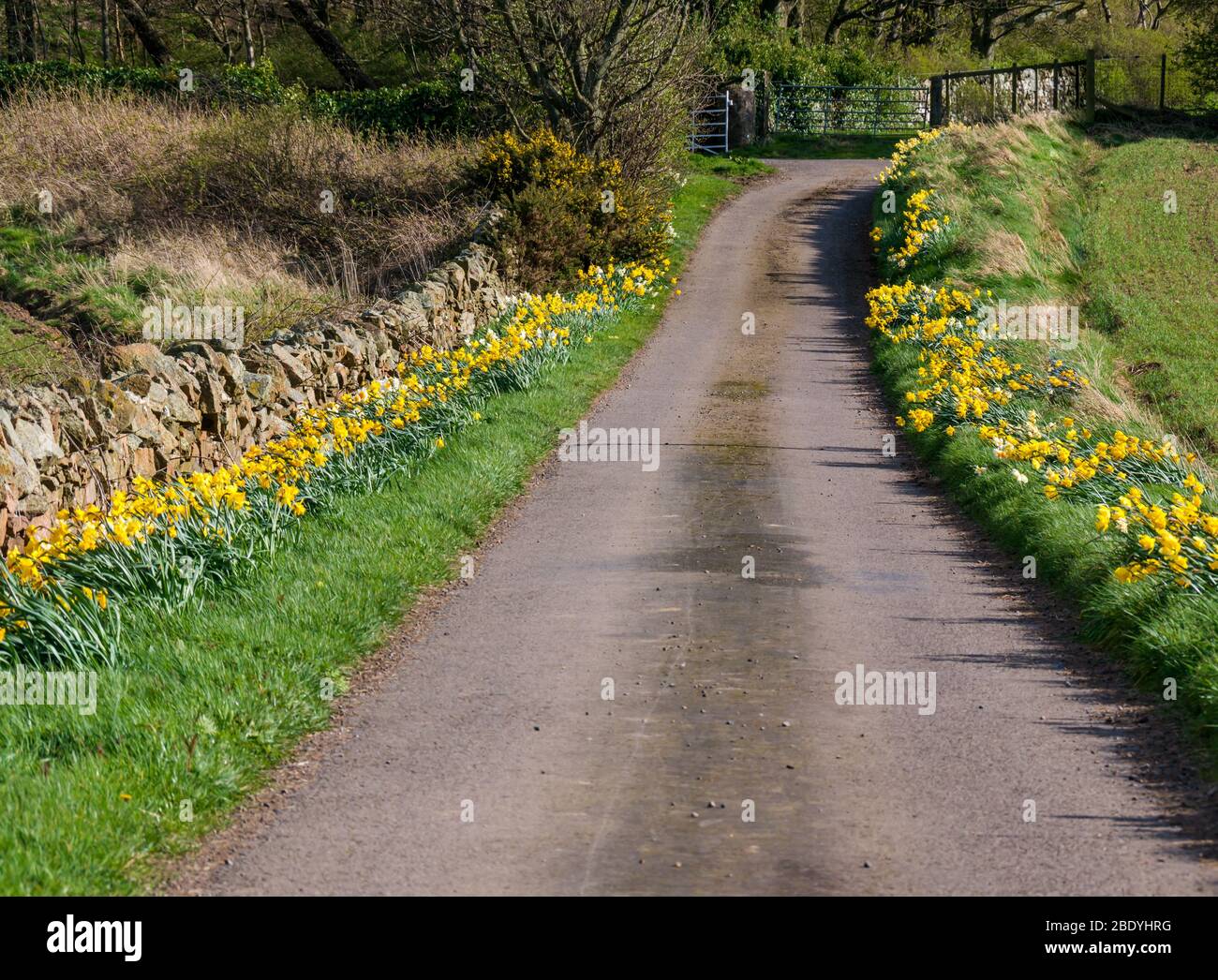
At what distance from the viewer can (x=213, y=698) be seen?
6562mm

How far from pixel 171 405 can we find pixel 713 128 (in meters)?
30.2

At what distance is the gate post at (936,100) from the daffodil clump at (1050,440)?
24173mm

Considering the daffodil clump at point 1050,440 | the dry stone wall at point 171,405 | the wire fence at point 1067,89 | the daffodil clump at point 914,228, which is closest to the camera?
the daffodil clump at point 1050,440

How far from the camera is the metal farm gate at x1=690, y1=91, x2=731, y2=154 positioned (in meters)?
37.2

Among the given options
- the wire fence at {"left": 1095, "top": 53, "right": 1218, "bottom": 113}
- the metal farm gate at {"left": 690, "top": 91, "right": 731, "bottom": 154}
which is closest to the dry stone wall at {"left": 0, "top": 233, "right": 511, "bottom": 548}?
the metal farm gate at {"left": 690, "top": 91, "right": 731, "bottom": 154}

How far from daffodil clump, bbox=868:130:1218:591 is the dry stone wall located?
5.96 metres

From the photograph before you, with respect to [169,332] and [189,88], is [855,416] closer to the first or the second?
[169,332]

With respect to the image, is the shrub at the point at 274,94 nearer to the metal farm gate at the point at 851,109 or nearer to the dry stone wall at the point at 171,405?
the metal farm gate at the point at 851,109

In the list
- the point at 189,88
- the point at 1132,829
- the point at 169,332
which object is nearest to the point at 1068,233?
the point at 169,332

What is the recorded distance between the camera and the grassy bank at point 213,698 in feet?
17.4

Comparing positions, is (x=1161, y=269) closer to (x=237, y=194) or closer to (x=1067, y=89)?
(x=1067, y=89)

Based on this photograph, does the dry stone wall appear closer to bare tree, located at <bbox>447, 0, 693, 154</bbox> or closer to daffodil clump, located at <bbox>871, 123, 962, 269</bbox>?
bare tree, located at <bbox>447, 0, 693, 154</bbox>

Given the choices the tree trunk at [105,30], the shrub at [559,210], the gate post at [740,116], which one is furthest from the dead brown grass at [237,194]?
the gate post at [740,116]
